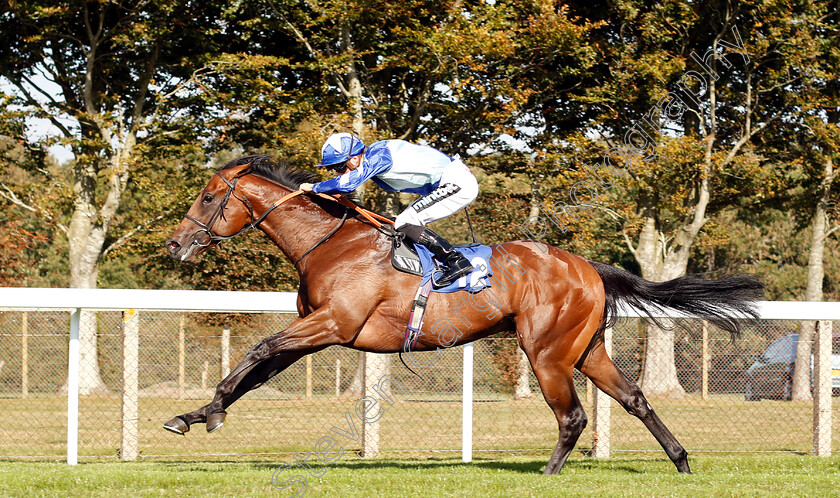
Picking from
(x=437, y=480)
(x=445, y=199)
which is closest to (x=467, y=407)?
(x=437, y=480)

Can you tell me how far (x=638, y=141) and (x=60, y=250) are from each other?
20471 millimetres

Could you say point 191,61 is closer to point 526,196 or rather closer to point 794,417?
point 526,196

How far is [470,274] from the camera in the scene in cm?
532

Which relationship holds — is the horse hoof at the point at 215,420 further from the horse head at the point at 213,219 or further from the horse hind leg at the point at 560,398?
the horse hind leg at the point at 560,398

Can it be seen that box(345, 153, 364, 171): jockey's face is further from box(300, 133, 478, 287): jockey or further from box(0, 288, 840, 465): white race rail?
box(0, 288, 840, 465): white race rail

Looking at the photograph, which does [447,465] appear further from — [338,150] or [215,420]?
[338,150]

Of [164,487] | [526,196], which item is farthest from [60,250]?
[164,487]

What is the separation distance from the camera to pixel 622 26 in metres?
15.6

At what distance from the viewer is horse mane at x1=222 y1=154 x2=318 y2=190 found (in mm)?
5602

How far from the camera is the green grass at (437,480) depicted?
15.9 feet

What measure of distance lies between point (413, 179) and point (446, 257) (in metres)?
0.54

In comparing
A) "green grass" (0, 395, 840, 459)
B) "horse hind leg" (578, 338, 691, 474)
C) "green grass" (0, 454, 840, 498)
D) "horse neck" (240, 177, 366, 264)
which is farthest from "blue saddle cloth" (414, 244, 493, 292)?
"green grass" (0, 395, 840, 459)

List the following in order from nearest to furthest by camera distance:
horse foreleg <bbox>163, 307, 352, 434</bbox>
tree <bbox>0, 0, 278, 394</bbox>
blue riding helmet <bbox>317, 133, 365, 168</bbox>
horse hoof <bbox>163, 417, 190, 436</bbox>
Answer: horse hoof <bbox>163, 417, 190, 436</bbox>, horse foreleg <bbox>163, 307, 352, 434</bbox>, blue riding helmet <bbox>317, 133, 365, 168</bbox>, tree <bbox>0, 0, 278, 394</bbox>

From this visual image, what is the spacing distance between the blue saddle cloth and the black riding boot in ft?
0.11
